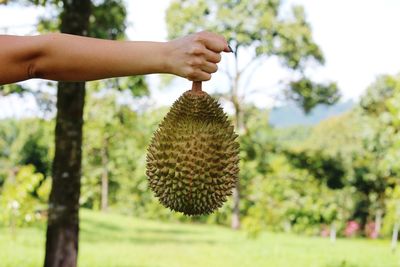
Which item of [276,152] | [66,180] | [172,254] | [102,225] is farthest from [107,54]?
[276,152]

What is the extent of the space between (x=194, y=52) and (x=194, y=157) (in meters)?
0.36

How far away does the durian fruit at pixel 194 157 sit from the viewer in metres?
1.38

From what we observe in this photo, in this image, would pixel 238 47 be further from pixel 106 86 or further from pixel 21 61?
pixel 21 61

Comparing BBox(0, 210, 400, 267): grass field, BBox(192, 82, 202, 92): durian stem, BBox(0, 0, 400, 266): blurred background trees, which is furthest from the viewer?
BBox(0, 0, 400, 266): blurred background trees

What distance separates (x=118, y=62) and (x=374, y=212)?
76.2 feet

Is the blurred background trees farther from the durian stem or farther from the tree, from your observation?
the durian stem

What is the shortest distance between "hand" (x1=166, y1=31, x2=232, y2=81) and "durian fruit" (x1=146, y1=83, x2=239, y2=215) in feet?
0.91

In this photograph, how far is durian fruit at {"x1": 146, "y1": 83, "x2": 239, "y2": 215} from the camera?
138 cm

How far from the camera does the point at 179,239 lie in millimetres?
13031

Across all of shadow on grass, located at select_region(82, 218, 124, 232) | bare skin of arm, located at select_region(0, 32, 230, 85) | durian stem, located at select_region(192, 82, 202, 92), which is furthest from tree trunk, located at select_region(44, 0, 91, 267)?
shadow on grass, located at select_region(82, 218, 124, 232)

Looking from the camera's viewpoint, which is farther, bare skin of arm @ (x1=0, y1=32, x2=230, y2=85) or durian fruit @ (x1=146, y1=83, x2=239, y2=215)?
durian fruit @ (x1=146, y1=83, x2=239, y2=215)

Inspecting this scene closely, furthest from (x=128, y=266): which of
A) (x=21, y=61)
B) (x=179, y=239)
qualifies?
(x=21, y=61)

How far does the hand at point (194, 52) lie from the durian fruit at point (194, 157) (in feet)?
0.91

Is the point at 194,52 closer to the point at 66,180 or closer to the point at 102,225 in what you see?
the point at 66,180
